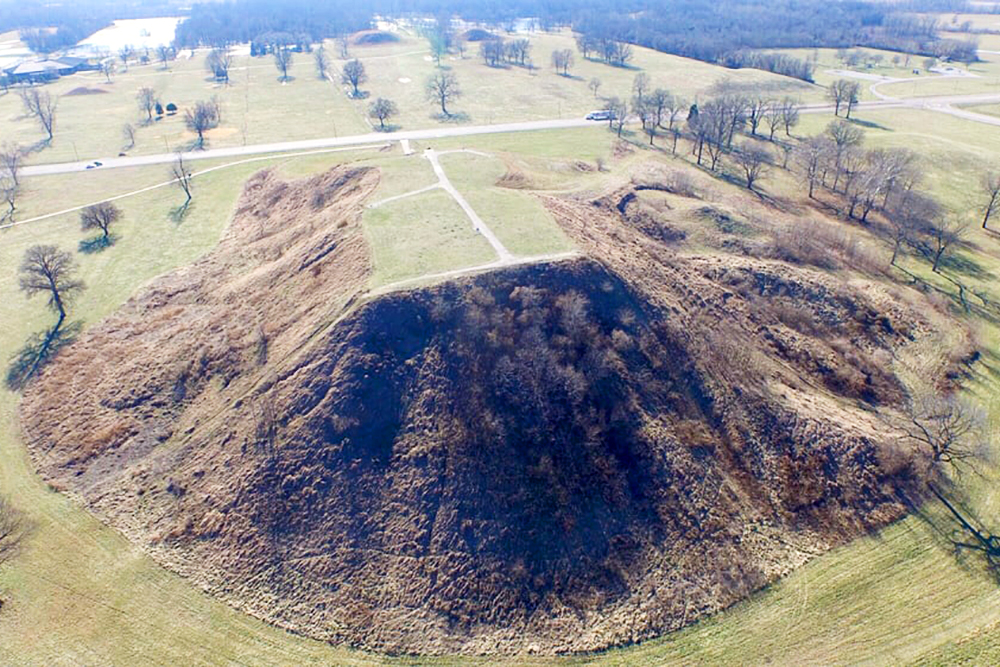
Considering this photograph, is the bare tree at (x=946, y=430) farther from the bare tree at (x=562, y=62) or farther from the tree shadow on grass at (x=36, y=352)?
the bare tree at (x=562, y=62)

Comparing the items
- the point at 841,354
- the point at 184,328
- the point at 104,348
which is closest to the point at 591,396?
the point at 841,354

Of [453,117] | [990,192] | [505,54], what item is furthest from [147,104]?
[990,192]

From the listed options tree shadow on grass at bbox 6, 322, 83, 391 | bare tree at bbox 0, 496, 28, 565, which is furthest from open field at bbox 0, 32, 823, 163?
bare tree at bbox 0, 496, 28, 565

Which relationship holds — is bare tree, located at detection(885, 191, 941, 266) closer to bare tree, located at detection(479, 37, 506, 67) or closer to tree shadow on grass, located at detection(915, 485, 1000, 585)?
tree shadow on grass, located at detection(915, 485, 1000, 585)

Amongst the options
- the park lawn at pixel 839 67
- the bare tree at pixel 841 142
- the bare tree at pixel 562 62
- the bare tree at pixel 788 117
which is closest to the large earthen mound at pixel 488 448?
the bare tree at pixel 841 142

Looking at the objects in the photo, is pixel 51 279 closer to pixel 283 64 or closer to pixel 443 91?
pixel 443 91

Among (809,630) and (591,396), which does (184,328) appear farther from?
(809,630)
